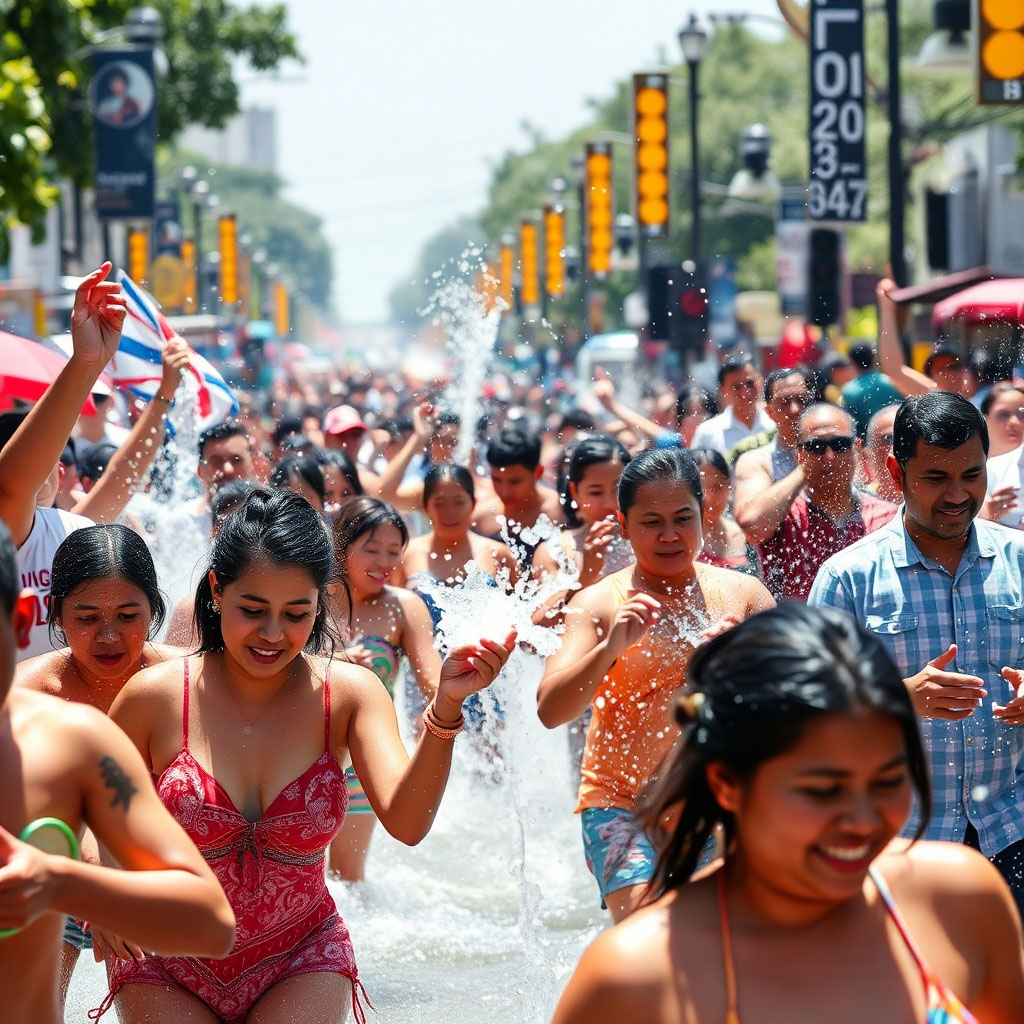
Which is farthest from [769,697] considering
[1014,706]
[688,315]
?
[688,315]

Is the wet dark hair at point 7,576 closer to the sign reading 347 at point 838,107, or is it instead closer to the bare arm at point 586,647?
the bare arm at point 586,647

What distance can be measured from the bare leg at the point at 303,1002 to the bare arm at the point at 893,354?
533cm

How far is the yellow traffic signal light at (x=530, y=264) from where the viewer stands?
48128 millimetres

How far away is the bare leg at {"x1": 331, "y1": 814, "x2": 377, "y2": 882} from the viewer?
24.5 ft

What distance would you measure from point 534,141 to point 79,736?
108 metres

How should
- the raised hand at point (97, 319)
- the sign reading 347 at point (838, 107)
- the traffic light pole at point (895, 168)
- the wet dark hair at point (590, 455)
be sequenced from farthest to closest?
the sign reading 347 at point (838, 107) < the traffic light pole at point (895, 168) < the wet dark hair at point (590, 455) < the raised hand at point (97, 319)

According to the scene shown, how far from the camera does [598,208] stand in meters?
34.6

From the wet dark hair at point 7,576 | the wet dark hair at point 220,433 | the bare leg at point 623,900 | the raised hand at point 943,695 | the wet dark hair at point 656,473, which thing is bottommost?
the bare leg at point 623,900

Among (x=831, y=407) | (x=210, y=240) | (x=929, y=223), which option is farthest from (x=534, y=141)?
(x=831, y=407)

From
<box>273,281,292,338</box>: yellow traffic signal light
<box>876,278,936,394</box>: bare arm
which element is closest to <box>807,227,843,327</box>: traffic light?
<box>876,278,936,394</box>: bare arm

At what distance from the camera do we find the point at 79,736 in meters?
2.87

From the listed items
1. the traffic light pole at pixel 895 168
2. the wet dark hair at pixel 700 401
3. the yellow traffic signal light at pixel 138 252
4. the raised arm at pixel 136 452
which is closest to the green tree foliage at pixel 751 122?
the yellow traffic signal light at pixel 138 252

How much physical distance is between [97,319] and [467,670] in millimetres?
1732

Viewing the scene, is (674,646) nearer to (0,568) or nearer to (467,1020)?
(467,1020)
